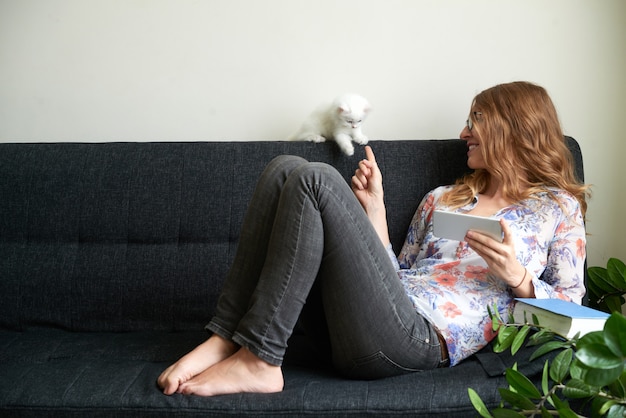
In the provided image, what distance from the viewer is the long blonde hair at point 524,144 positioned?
70.5 inches

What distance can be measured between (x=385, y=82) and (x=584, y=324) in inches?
49.2

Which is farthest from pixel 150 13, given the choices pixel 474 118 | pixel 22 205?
pixel 474 118

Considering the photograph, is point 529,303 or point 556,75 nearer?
point 529,303

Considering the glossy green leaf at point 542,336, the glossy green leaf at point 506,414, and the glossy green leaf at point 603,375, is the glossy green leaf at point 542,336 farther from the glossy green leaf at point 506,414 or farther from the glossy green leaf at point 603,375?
the glossy green leaf at point 603,375

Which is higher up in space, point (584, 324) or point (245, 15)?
point (245, 15)

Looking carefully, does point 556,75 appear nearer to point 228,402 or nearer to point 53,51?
point 228,402

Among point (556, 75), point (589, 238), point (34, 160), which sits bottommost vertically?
point (589, 238)

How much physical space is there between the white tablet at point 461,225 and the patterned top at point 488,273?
0.16m

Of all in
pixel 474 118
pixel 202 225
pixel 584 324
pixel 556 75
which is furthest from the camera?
pixel 556 75

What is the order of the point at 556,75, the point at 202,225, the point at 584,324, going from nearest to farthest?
the point at 584,324 → the point at 202,225 → the point at 556,75

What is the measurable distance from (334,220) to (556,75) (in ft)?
4.32

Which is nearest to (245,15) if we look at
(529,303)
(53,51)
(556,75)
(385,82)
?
(385,82)

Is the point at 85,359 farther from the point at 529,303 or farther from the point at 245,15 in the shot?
the point at 245,15

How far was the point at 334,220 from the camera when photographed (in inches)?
55.5
